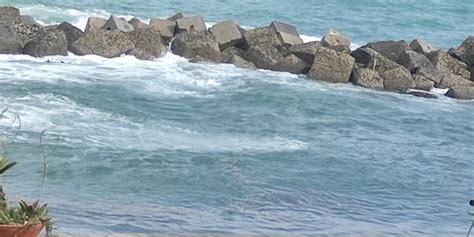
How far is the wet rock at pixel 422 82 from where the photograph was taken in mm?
26109

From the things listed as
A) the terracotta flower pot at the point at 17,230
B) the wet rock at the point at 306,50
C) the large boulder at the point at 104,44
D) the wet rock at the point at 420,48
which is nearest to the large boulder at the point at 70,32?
the large boulder at the point at 104,44

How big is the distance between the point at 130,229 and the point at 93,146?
15.6 ft

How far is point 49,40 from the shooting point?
2538 centimetres

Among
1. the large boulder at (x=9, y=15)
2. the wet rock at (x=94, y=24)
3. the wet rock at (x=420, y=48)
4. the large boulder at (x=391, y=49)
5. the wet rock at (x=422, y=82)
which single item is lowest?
the wet rock at (x=422, y=82)

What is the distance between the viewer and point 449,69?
27.4 m

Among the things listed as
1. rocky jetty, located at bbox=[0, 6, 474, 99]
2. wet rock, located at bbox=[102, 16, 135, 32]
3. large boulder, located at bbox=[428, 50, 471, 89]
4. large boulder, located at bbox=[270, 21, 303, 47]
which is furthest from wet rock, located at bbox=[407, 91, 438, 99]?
wet rock, located at bbox=[102, 16, 135, 32]

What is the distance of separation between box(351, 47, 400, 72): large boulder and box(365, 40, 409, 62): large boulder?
750mm

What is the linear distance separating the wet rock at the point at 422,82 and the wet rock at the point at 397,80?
0.15 metres

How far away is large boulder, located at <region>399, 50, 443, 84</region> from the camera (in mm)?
26531

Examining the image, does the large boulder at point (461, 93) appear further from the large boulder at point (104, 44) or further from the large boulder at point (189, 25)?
Result: the large boulder at point (104, 44)

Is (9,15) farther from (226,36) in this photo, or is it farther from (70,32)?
(226,36)

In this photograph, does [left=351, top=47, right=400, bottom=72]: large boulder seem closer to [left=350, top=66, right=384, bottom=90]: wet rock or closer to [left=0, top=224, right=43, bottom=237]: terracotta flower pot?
[left=350, top=66, right=384, bottom=90]: wet rock

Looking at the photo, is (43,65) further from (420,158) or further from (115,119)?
(420,158)

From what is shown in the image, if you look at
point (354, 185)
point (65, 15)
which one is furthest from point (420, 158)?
point (65, 15)
